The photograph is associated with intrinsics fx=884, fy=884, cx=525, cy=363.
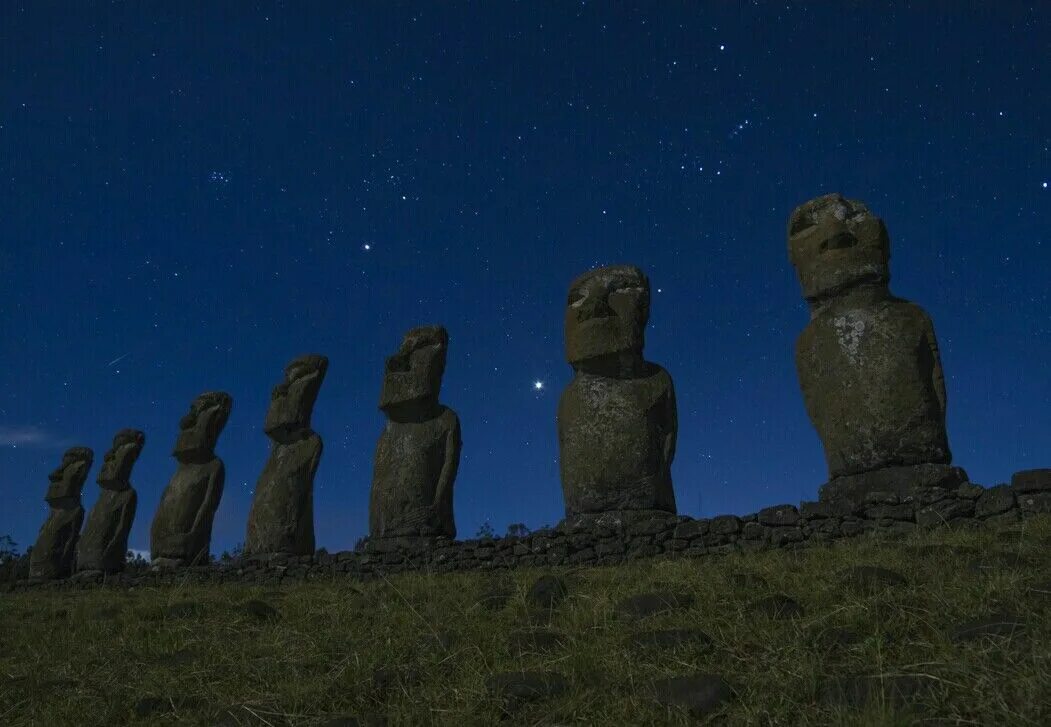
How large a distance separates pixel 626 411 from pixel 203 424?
1030 cm

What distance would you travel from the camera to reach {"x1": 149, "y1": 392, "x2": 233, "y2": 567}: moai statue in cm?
1700

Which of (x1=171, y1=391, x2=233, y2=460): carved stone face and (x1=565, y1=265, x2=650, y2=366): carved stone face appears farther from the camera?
(x1=171, y1=391, x2=233, y2=460): carved stone face

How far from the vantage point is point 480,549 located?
11.5m

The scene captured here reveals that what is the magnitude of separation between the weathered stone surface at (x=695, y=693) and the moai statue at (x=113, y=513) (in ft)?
58.1

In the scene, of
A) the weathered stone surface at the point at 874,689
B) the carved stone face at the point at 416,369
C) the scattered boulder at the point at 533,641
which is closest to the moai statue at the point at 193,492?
the carved stone face at the point at 416,369

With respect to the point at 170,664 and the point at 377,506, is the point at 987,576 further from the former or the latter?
the point at 377,506

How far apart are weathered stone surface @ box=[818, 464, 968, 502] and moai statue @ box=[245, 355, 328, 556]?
9.04 metres

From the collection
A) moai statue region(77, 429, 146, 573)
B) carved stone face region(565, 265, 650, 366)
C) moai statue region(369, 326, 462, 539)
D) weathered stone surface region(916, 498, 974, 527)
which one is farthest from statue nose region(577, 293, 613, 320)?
moai statue region(77, 429, 146, 573)

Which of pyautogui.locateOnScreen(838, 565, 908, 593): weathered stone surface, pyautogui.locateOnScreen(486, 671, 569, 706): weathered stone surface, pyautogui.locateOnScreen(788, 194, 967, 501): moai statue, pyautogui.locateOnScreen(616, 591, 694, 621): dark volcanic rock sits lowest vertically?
pyautogui.locateOnScreen(486, 671, 569, 706): weathered stone surface

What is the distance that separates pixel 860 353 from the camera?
34.6 feet

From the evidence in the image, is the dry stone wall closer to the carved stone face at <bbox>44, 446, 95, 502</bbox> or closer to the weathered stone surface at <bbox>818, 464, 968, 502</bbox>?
the weathered stone surface at <bbox>818, 464, 968, 502</bbox>

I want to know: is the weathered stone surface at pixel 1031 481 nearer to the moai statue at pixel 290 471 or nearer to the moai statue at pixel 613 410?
the moai statue at pixel 613 410

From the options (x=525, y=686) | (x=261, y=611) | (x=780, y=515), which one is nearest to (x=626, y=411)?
(x=780, y=515)

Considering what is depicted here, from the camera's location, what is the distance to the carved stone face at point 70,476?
21.5 metres
